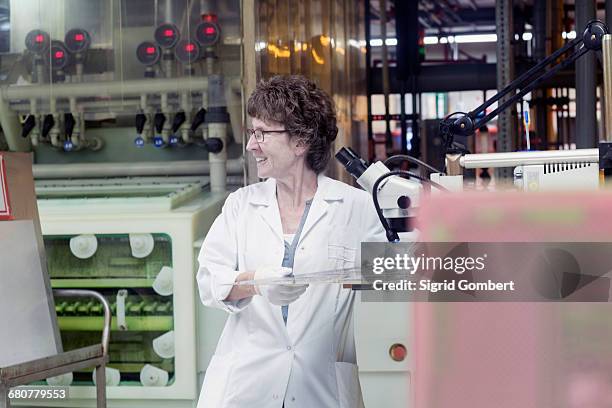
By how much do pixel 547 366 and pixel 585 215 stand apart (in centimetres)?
18

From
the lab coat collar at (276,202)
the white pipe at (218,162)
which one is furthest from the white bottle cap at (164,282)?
the lab coat collar at (276,202)

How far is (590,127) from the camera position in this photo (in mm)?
4219

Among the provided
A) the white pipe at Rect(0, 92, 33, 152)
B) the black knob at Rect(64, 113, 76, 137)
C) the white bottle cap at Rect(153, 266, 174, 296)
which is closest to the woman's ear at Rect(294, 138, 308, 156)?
the white bottle cap at Rect(153, 266, 174, 296)

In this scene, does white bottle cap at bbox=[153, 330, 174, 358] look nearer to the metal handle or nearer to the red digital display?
the metal handle

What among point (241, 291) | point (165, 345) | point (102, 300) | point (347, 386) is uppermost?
point (241, 291)

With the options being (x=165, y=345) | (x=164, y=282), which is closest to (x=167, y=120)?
(x=164, y=282)

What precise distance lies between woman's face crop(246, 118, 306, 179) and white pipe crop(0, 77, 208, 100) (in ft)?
5.22

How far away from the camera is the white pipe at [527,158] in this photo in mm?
1661

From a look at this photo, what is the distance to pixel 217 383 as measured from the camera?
206 centimetres

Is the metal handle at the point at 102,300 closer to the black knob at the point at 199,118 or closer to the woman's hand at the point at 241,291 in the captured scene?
the black knob at the point at 199,118

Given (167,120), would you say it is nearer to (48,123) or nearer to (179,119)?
(179,119)

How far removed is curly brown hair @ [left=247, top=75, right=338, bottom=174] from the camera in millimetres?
2078

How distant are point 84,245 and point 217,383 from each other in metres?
1.38

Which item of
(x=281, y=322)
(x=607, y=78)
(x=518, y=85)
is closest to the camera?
(x=607, y=78)
